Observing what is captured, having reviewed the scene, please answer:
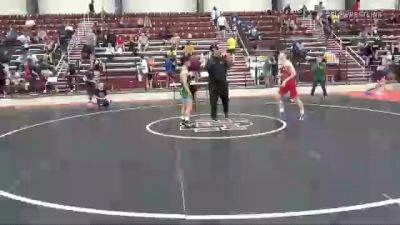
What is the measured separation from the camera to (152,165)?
348 inches

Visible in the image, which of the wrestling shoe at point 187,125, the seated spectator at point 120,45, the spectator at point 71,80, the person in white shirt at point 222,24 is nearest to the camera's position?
the wrestling shoe at point 187,125

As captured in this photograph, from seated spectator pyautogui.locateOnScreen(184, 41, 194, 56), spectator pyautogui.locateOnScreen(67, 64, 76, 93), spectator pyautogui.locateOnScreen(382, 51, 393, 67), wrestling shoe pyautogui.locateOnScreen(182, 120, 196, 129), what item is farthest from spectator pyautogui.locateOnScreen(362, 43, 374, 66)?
wrestling shoe pyautogui.locateOnScreen(182, 120, 196, 129)

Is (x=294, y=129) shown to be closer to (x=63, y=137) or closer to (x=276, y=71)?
(x=63, y=137)

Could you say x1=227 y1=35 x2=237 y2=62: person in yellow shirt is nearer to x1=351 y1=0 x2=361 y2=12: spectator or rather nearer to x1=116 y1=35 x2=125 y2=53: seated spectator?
x1=116 y1=35 x2=125 y2=53: seated spectator

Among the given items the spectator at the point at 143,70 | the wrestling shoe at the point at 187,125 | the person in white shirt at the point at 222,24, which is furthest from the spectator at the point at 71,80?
the wrestling shoe at the point at 187,125

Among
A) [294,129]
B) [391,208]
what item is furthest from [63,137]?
[391,208]

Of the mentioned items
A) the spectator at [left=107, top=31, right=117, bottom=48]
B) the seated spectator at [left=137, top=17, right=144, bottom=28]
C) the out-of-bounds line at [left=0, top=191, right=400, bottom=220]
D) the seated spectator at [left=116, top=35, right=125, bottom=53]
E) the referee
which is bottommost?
the out-of-bounds line at [left=0, top=191, right=400, bottom=220]

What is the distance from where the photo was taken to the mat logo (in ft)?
40.0

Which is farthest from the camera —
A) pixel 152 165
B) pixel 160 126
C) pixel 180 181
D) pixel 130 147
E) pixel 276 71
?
pixel 276 71

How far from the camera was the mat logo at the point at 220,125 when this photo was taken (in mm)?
12188

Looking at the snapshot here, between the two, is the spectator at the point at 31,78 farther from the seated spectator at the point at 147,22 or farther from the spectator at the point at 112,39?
the seated spectator at the point at 147,22

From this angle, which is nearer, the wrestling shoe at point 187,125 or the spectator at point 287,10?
the wrestling shoe at point 187,125

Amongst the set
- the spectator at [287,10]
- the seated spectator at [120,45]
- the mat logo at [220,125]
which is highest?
the spectator at [287,10]

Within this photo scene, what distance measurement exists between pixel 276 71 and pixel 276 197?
16.9 meters
